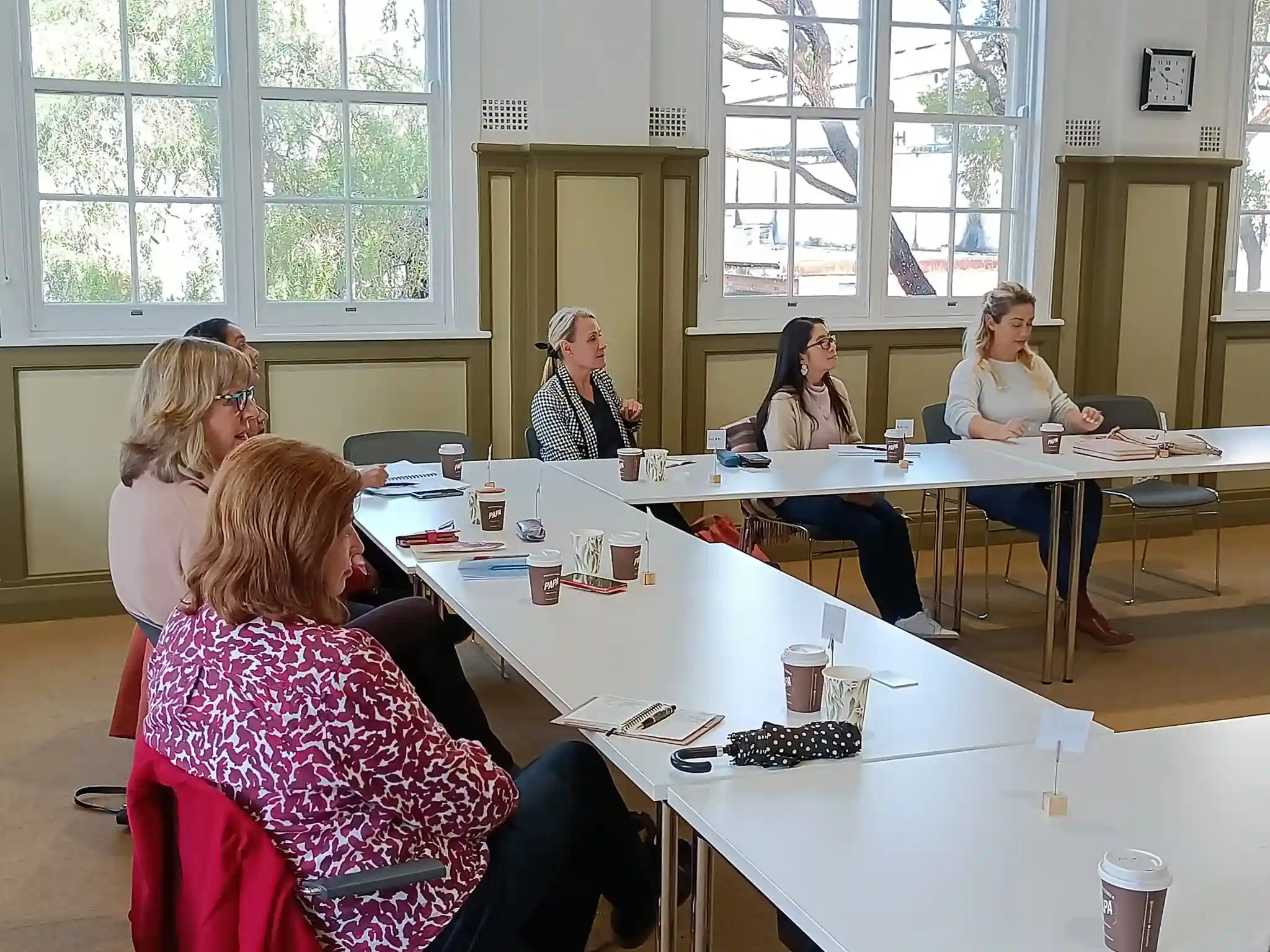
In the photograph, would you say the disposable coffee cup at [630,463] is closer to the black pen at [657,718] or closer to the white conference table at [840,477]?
the white conference table at [840,477]

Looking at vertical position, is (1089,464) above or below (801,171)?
below

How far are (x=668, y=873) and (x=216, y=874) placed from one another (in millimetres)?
624

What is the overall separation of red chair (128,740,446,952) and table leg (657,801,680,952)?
32cm

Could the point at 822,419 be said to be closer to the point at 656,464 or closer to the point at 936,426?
the point at 936,426

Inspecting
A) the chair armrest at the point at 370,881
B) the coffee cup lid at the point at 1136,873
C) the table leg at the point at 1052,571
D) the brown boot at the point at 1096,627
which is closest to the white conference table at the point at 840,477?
the table leg at the point at 1052,571

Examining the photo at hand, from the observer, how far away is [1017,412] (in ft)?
18.0

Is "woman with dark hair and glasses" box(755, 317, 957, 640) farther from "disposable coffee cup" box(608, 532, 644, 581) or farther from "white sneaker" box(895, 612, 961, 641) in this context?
"disposable coffee cup" box(608, 532, 644, 581)

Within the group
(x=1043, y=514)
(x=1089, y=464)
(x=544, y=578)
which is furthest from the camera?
(x=1043, y=514)

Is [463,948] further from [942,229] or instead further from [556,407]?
[942,229]

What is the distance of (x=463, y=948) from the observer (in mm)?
2006

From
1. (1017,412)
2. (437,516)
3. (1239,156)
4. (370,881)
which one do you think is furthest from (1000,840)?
(1239,156)

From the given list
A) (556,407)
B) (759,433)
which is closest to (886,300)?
(759,433)

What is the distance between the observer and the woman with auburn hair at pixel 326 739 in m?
1.90

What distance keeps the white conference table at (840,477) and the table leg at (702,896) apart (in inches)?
90.0
